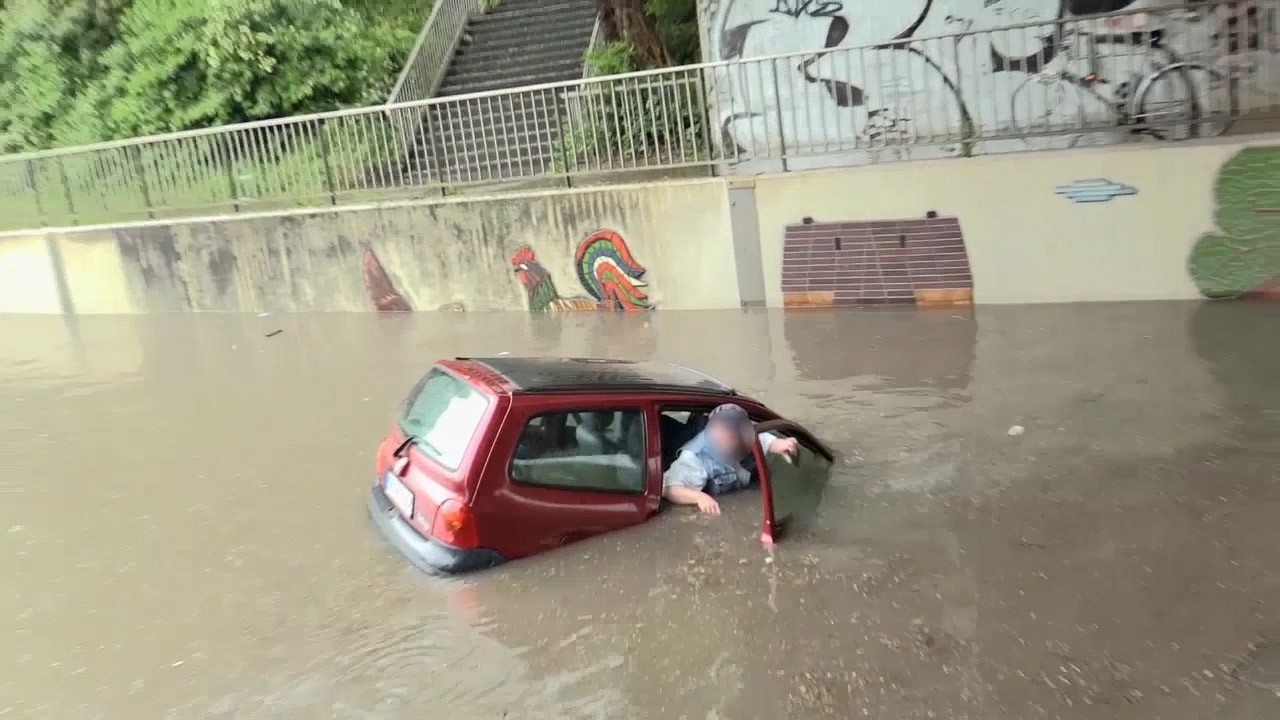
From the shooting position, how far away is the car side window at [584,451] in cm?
507

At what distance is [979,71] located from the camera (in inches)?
426

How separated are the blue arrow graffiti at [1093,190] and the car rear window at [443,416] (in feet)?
22.6

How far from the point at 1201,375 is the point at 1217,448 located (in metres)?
1.59

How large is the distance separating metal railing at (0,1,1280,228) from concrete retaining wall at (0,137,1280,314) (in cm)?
43

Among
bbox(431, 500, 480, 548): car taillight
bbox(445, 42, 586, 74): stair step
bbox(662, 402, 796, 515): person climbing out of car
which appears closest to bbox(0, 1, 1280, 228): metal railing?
bbox(445, 42, 586, 74): stair step

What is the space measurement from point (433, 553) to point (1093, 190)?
7.55 m

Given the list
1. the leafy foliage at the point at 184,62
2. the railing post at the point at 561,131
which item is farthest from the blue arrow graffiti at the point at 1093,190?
the leafy foliage at the point at 184,62

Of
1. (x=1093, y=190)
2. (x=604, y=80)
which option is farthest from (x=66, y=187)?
(x=1093, y=190)

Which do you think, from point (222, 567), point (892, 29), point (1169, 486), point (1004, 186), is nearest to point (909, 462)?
point (1169, 486)

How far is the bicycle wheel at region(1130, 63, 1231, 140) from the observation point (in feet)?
32.1

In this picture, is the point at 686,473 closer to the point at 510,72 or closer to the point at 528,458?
the point at 528,458

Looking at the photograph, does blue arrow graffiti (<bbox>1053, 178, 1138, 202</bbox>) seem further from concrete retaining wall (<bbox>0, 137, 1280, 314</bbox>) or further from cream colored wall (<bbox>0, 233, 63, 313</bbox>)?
cream colored wall (<bbox>0, 233, 63, 313</bbox>)

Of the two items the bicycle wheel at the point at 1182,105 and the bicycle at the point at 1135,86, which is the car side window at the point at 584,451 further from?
the bicycle wheel at the point at 1182,105

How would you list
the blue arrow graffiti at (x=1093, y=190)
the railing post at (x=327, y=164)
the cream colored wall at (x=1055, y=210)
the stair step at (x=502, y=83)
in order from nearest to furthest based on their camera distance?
the cream colored wall at (x=1055, y=210), the blue arrow graffiti at (x=1093, y=190), the railing post at (x=327, y=164), the stair step at (x=502, y=83)
